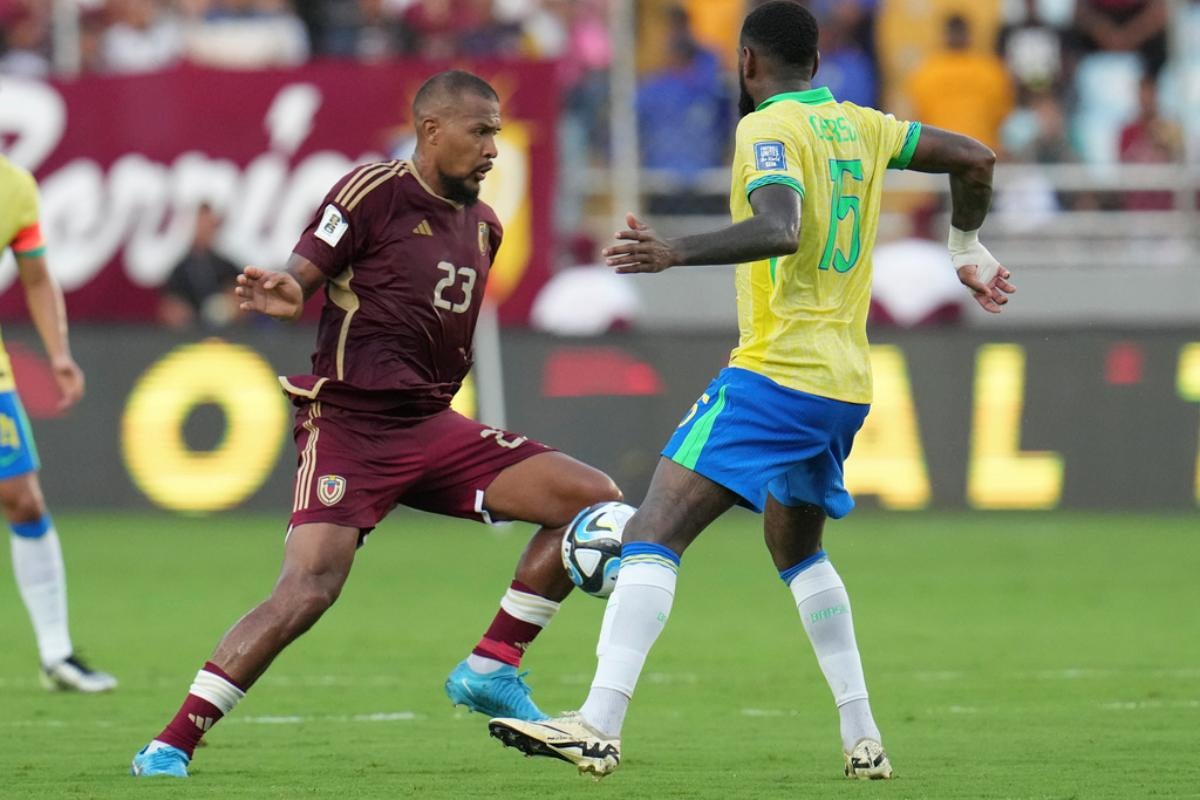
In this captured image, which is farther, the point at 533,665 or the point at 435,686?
the point at 533,665

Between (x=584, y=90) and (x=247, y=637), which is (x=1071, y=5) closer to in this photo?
(x=584, y=90)

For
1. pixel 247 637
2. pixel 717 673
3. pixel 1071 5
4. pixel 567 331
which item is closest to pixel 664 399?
pixel 567 331

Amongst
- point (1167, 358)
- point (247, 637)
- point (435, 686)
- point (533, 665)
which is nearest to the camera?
point (247, 637)

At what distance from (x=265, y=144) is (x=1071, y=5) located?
24.9 feet

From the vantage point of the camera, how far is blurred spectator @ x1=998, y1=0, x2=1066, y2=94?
19.5 metres

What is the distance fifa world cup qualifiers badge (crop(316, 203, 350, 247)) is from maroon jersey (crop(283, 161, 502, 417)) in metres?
0.03

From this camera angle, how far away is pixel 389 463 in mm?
7262

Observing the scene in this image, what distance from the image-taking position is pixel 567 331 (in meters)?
17.1

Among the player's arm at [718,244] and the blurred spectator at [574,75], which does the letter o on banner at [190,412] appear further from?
the player's arm at [718,244]

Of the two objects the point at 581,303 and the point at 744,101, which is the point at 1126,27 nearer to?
the point at 581,303

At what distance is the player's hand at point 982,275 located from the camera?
23.0 ft

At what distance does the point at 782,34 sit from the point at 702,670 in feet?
13.1

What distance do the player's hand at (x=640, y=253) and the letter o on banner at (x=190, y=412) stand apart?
440 inches

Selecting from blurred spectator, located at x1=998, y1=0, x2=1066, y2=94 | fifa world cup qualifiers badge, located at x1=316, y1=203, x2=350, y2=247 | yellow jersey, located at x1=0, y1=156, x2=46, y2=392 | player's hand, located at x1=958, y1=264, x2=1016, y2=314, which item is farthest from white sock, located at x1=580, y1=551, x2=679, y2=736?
blurred spectator, located at x1=998, y1=0, x2=1066, y2=94
